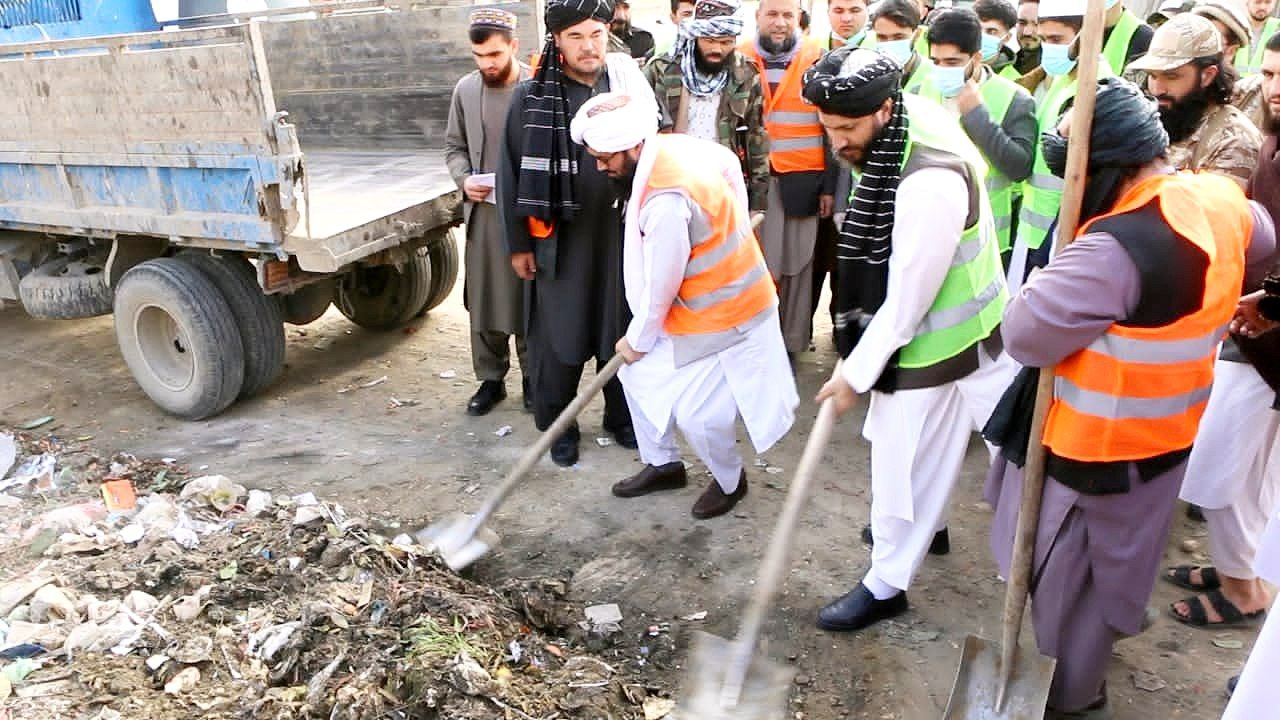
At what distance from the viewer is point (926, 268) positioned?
2.55 metres

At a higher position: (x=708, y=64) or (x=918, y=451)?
(x=708, y=64)

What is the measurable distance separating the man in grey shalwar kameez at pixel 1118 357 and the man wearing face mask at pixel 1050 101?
1663mm

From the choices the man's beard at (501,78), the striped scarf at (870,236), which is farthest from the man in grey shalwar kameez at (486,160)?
the striped scarf at (870,236)

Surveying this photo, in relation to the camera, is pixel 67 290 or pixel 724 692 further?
pixel 67 290

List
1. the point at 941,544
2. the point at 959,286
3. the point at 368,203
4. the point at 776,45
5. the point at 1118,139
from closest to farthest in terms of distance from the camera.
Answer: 1. the point at 1118,139
2. the point at 959,286
3. the point at 941,544
4. the point at 776,45
5. the point at 368,203

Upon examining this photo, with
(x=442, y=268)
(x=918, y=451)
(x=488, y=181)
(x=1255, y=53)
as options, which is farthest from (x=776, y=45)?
(x=1255, y=53)

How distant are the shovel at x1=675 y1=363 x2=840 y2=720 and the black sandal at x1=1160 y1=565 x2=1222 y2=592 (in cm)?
161

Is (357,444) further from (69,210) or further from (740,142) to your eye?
(740,142)

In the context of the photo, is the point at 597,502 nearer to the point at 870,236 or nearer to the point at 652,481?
the point at 652,481

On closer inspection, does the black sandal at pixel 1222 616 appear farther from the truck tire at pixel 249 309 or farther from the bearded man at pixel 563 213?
the truck tire at pixel 249 309

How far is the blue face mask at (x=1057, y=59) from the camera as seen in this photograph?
12.9 feet

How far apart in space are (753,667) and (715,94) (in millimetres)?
2822

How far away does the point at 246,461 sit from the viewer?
4.55m

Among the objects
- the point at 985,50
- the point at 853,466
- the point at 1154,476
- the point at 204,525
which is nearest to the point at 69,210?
the point at 204,525
